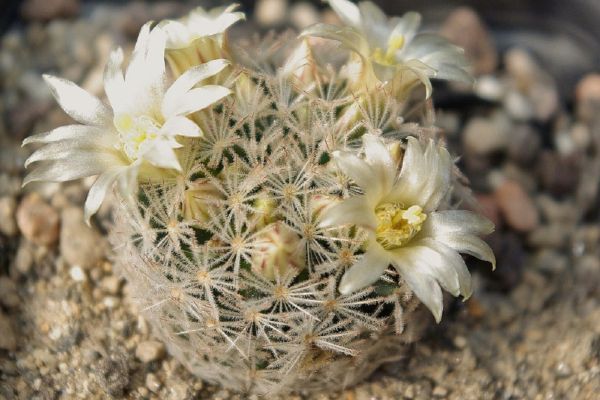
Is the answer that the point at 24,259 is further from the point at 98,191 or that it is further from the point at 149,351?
the point at 98,191

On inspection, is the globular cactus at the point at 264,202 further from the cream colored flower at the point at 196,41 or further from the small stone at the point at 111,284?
the small stone at the point at 111,284

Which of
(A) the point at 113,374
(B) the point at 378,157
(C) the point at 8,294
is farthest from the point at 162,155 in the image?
(C) the point at 8,294

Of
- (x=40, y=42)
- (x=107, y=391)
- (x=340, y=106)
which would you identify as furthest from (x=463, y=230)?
(x=40, y=42)

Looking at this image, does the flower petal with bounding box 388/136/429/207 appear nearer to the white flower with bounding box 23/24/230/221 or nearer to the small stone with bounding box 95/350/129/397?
the white flower with bounding box 23/24/230/221

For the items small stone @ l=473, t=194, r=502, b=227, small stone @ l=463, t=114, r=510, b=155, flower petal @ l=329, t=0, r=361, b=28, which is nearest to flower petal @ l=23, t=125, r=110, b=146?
flower petal @ l=329, t=0, r=361, b=28

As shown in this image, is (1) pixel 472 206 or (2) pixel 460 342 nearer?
(1) pixel 472 206

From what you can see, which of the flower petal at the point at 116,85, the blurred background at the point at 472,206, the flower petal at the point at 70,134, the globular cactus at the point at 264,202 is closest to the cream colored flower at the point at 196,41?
the globular cactus at the point at 264,202
